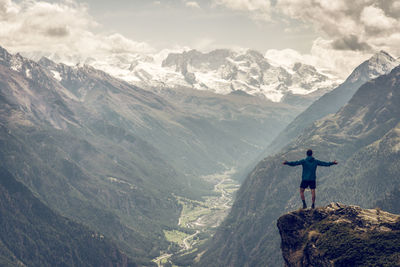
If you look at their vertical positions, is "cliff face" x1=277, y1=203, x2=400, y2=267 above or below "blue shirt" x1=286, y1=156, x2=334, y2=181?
below

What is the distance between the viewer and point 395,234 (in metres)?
89.2

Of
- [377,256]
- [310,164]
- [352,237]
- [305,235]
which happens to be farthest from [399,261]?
[310,164]

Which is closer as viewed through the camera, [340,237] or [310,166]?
[310,166]

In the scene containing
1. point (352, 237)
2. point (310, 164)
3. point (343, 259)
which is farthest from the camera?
point (352, 237)

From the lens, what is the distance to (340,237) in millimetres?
86625

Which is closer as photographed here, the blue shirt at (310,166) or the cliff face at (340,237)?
the blue shirt at (310,166)

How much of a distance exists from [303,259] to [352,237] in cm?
1157

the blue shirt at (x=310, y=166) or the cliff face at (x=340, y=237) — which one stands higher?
the blue shirt at (x=310, y=166)

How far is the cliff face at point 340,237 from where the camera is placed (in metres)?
85.4

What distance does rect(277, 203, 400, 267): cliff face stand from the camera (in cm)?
8544

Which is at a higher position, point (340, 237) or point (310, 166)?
point (310, 166)

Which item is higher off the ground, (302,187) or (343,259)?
(302,187)

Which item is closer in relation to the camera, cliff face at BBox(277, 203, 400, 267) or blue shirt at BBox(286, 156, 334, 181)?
blue shirt at BBox(286, 156, 334, 181)

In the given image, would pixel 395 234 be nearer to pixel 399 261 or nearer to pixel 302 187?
pixel 399 261
